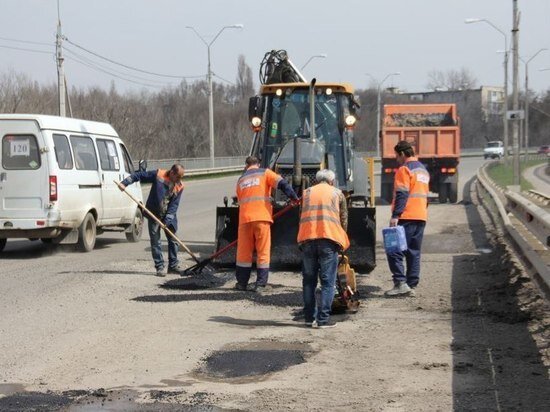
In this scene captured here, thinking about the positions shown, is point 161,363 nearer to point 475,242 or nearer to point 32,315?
point 32,315

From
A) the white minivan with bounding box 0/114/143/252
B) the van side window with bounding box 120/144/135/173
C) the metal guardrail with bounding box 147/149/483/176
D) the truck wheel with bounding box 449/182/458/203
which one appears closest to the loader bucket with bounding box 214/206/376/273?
the white minivan with bounding box 0/114/143/252

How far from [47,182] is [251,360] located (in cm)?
769

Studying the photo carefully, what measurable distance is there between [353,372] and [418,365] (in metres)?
0.56

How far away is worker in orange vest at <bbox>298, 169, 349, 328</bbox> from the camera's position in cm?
888

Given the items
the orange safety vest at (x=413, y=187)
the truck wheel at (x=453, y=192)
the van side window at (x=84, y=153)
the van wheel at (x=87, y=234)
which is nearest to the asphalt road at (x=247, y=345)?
A: the orange safety vest at (x=413, y=187)

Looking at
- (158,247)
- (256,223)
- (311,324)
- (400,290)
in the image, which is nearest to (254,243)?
(256,223)

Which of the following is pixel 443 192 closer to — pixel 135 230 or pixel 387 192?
pixel 387 192

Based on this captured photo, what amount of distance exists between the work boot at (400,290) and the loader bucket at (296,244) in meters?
1.67

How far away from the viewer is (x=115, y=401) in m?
6.04

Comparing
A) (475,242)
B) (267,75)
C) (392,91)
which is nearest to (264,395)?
(267,75)

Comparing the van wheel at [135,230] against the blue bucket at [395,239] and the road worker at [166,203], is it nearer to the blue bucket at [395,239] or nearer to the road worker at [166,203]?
the road worker at [166,203]

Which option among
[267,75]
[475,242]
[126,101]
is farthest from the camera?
[126,101]

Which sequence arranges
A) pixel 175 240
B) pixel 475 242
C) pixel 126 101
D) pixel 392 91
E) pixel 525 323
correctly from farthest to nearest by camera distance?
1. pixel 392 91
2. pixel 126 101
3. pixel 475 242
4. pixel 175 240
5. pixel 525 323

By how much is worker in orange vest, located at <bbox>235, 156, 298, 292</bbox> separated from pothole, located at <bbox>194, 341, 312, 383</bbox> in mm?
2882
